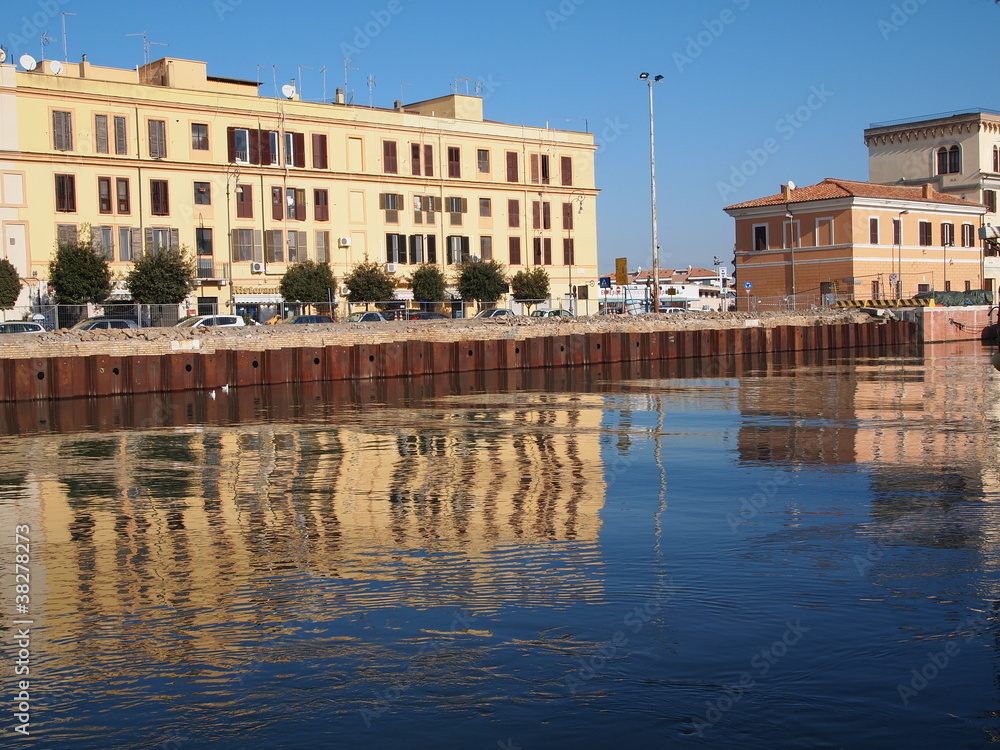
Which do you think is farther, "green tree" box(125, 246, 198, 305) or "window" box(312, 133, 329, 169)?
"window" box(312, 133, 329, 169)

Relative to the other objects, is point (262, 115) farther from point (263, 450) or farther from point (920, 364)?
point (263, 450)

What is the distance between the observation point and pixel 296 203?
2608 inches

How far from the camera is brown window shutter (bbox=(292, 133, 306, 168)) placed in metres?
65.9

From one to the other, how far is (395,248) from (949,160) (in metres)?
43.8

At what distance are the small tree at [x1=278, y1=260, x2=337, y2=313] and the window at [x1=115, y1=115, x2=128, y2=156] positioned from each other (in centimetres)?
1090

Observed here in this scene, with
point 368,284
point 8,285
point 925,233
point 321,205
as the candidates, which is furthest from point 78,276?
point 925,233

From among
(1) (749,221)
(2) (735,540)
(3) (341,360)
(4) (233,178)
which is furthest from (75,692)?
(1) (749,221)

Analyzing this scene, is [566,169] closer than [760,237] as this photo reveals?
No

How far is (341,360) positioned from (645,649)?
94.3ft

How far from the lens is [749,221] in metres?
72.7

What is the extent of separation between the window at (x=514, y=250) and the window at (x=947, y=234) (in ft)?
93.6

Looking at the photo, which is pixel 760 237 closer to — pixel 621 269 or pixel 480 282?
pixel 480 282

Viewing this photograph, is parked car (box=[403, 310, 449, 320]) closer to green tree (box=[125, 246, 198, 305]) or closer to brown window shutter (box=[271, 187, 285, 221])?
green tree (box=[125, 246, 198, 305])

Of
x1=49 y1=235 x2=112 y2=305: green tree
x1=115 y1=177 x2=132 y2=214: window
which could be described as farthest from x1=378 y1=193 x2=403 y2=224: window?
x1=49 y1=235 x2=112 y2=305: green tree
